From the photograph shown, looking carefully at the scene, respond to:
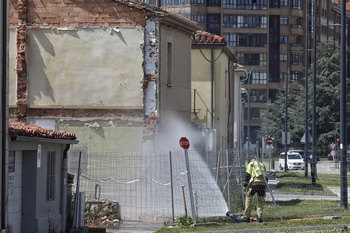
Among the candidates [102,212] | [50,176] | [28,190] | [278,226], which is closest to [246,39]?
[102,212]

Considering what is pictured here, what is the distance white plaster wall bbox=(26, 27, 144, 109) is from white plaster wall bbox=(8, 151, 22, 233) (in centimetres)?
963

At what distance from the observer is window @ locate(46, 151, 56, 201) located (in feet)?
77.9

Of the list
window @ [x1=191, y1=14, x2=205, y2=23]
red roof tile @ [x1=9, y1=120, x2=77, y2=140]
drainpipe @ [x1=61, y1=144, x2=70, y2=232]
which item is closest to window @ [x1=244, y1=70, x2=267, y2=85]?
window @ [x1=191, y1=14, x2=205, y2=23]

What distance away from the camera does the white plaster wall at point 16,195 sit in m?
21.2

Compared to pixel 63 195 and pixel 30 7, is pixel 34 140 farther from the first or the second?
pixel 30 7

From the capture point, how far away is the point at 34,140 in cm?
2186

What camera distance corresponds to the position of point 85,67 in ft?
104

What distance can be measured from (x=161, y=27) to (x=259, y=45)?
9840cm

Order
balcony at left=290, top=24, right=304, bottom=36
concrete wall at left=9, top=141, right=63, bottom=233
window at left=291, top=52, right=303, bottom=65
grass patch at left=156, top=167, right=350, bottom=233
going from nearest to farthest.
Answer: concrete wall at left=9, top=141, right=63, bottom=233, grass patch at left=156, top=167, right=350, bottom=233, balcony at left=290, top=24, right=304, bottom=36, window at left=291, top=52, right=303, bottom=65

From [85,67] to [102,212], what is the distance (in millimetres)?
5260

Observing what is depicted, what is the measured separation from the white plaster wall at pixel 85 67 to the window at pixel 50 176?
24.5ft

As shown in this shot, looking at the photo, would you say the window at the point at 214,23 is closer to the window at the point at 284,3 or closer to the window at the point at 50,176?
the window at the point at 284,3

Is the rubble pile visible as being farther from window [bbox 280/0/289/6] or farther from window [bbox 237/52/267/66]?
window [bbox 280/0/289/6]

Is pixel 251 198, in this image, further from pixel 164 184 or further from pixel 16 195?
pixel 16 195
